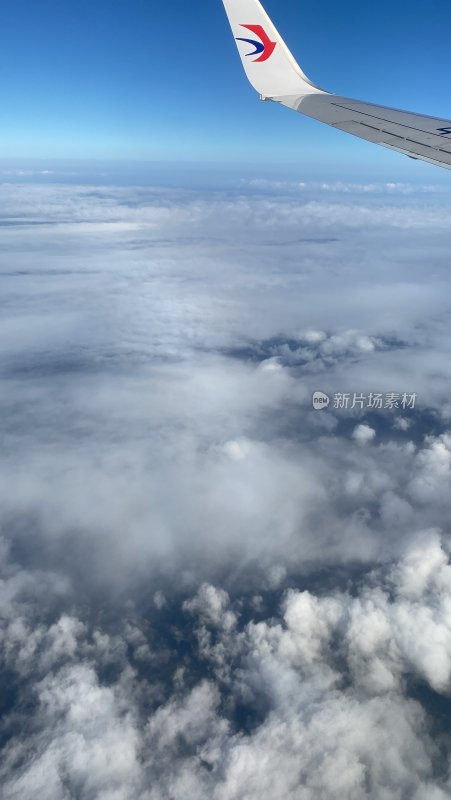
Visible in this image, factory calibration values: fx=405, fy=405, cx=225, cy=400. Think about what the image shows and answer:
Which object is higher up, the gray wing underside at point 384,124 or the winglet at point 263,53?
the winglet at point 263,53

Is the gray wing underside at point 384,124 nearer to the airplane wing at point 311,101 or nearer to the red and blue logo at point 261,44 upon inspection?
the airplane wing at point 311,101

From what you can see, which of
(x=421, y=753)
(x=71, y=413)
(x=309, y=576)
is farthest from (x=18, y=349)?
(x=421, y=753)
